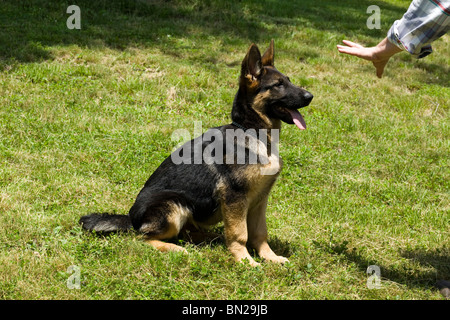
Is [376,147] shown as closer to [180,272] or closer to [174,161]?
[174,161]

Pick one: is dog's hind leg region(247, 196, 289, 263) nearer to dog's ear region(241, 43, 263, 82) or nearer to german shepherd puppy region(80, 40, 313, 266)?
german shepherd puppy region(80, 40, 313, 266)

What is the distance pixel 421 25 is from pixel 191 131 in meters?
4.33

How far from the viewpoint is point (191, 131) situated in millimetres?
7367

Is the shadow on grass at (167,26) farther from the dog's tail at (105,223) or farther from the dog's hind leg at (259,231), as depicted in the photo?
the dog's hind leg at (259,231)

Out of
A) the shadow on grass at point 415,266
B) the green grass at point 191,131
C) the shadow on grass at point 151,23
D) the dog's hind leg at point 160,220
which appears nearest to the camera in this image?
the green grass at point 191,131

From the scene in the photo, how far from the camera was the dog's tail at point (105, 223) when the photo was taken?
4.40m

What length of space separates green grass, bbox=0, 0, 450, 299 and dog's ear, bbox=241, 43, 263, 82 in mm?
1611

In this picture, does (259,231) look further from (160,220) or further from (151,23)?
(151,23)

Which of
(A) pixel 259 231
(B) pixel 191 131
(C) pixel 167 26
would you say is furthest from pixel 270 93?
(C) pixel 167 26

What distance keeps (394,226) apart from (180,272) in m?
2.52

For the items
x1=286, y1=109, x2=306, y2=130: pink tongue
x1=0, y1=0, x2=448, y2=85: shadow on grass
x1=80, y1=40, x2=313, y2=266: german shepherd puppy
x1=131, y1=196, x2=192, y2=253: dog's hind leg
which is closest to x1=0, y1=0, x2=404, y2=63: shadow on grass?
x1=0, y1=0, x2=448, y2=85: shadow on grass

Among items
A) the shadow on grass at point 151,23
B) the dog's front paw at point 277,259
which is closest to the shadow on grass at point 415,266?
the dog's front paw at point 277,259

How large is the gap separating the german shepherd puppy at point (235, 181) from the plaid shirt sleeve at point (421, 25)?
0.97 metres

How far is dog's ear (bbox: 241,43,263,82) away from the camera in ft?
14.3
